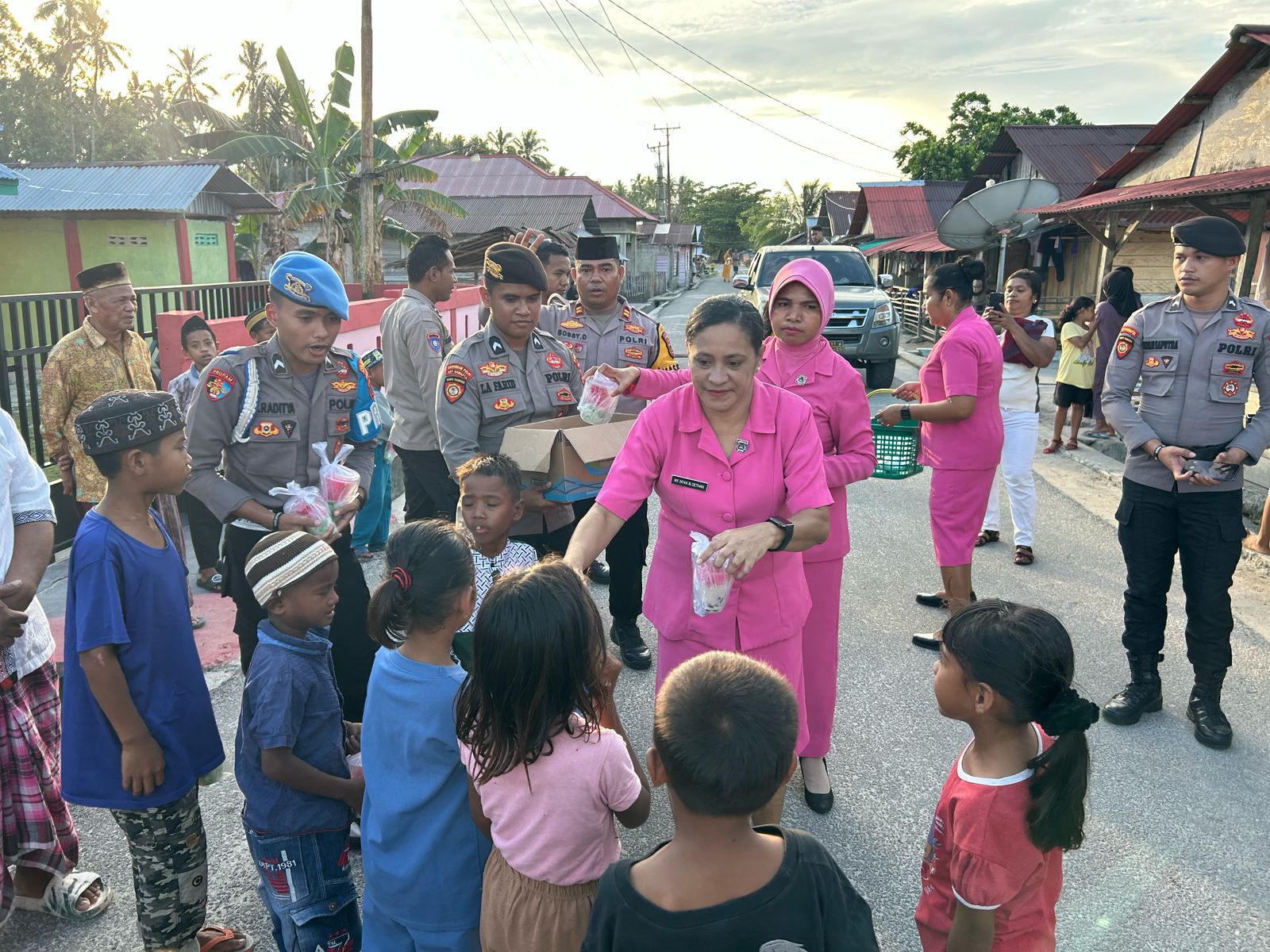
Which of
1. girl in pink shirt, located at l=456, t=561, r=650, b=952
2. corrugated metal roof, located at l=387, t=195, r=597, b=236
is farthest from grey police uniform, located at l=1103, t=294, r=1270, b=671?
corrugated metal roof, located at l=387, t=195, r=597, b=236

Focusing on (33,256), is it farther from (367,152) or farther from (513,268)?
(513,268)

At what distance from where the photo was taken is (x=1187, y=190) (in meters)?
8.55

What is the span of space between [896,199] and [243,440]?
113ft

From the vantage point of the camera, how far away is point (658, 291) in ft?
162

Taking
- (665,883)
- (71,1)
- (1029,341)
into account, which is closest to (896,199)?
(1029,341)

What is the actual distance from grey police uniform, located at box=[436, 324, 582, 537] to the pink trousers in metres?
1.16

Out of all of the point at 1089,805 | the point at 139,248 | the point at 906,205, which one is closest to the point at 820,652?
the point at 1089,805

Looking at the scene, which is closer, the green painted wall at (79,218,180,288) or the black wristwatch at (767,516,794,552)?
the black wristwatch at (767,516,794,552)

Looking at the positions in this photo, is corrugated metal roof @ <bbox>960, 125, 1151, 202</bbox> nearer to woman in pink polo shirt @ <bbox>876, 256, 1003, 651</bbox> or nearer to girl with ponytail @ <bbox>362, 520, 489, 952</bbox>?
woman in pink polo shirt @ <bbox>876, 256, 1003, 651</bbox>

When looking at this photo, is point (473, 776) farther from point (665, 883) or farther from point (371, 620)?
point (665, 883)

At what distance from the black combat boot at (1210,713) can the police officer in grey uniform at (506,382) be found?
115 inches

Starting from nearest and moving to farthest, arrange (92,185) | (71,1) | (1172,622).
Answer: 1. (1172,622)
2. (92,185)
3. (71,1)

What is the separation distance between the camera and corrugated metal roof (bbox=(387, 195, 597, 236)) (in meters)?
31.5

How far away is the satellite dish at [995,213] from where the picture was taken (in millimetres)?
13000
